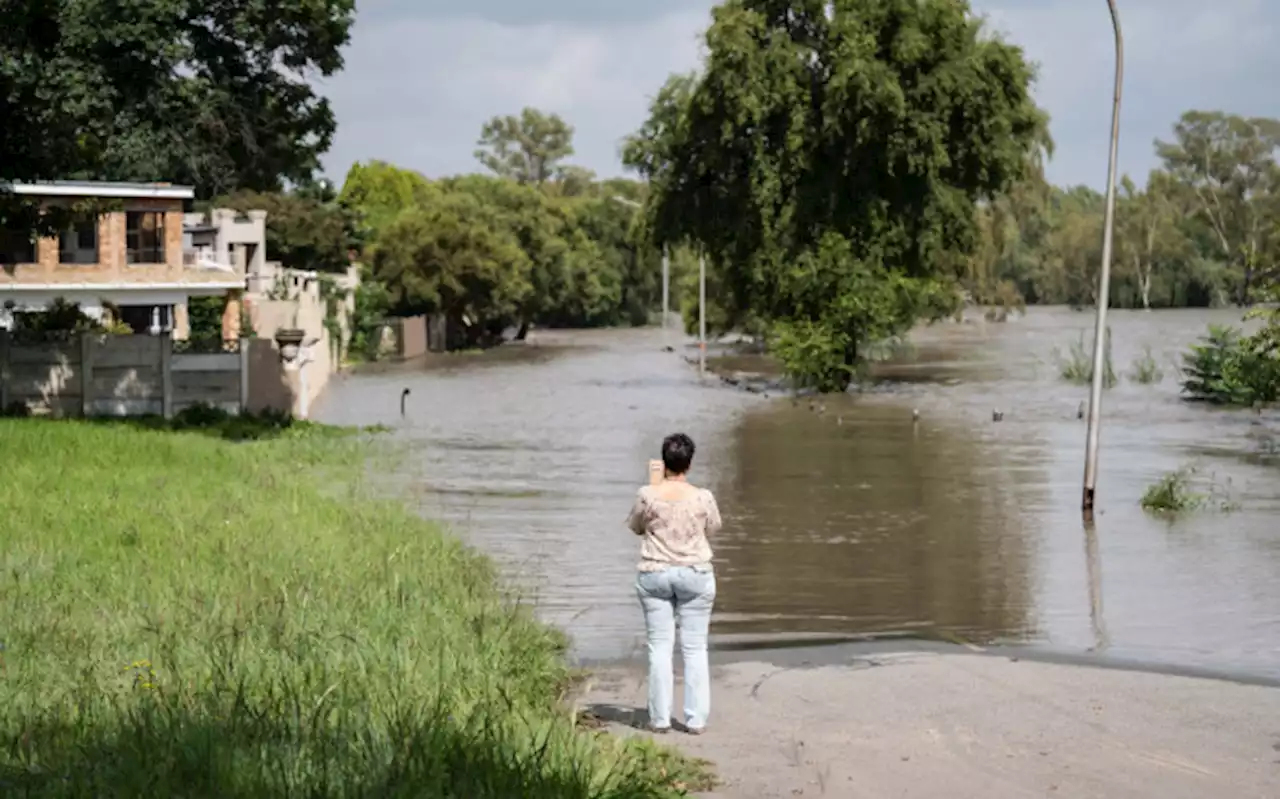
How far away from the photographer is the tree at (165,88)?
3164 cm

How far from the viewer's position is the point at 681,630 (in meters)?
10.4

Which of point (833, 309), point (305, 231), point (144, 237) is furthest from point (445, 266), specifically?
point (833, 309)

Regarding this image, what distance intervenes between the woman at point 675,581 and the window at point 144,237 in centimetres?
4484

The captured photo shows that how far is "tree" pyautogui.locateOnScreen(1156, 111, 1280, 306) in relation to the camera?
136500mm

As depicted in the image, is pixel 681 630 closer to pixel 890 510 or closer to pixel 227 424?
pixel 890 510

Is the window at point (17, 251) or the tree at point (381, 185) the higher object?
the tree at point (381, 185)

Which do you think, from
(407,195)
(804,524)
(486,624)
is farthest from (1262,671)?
(407,195)

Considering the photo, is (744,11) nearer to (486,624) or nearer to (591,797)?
(486,624)

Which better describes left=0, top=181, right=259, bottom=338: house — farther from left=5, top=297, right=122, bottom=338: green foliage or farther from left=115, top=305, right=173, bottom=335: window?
left=5, top=297, right=122, bottom=338: green foliage

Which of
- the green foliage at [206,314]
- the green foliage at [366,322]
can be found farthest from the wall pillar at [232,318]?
the green foliage at [366,322]

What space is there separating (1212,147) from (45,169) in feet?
387

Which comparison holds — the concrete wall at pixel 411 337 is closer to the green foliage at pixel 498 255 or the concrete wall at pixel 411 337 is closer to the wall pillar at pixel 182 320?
the green foliage at pixel 498 255

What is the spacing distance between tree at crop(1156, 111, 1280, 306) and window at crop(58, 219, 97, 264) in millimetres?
101352

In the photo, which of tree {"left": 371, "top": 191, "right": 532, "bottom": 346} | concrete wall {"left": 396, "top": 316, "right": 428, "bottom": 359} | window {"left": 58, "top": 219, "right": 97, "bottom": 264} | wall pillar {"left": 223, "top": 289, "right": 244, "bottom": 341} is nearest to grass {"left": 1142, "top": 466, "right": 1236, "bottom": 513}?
window {"left": 58, "top": 219, "right": 97, "bottom": 264}
